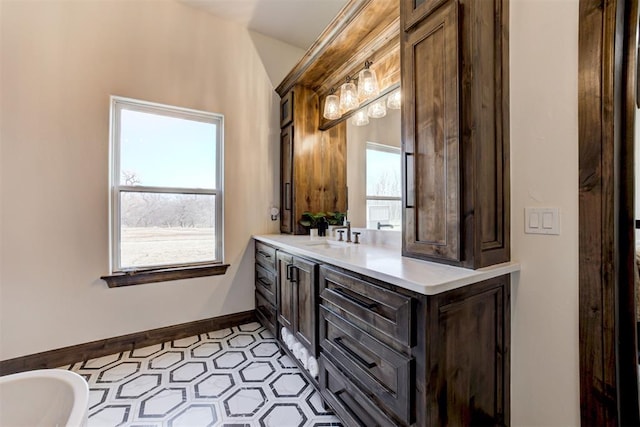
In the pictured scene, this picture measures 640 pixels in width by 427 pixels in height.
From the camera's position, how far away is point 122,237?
2.27 metres

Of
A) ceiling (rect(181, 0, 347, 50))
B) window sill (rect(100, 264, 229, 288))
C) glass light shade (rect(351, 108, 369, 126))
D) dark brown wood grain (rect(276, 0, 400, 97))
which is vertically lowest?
window sill (rect(100, 264, 229, 288))

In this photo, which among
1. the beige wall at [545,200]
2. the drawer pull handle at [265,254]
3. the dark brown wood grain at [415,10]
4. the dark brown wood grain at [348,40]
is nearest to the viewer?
the beige wall at [545,200]

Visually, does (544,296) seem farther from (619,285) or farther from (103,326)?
(103,326)

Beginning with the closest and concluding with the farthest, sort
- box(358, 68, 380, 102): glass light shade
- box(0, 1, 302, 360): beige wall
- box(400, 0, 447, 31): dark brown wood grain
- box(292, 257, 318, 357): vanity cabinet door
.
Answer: box(400, 0, 447, 31): dark brown wood grain
box(292, 257, 318, 357): vanity cabinet door
box(0, 1, 302, 360): beige wall
box(358, 68, 380, 102): glass light shade

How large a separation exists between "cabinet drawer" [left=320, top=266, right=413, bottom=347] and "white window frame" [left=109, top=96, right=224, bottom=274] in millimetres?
1591

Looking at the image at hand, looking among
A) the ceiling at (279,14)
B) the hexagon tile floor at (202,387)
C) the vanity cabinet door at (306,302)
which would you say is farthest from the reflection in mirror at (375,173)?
the hexagon tile floor at (202,387)

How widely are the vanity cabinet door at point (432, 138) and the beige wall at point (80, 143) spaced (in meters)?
1.85

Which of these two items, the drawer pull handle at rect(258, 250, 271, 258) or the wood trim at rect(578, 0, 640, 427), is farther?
the drawer pull handle at rect(258, 250, 271, 258)

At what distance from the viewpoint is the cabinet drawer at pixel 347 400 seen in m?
1.18

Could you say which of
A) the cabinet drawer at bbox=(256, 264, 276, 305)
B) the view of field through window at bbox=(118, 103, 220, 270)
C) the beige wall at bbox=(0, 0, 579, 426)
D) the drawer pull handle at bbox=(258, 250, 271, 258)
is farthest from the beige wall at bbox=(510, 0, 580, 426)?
the view of field through window at bbox=(118, 103, 220, 270)

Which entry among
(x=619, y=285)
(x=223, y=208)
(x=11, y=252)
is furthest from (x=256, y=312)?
(x=619, y=285)

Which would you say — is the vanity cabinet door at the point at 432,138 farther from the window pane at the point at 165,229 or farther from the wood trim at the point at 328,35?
the window pane at the point at 165,229

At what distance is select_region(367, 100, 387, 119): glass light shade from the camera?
204 cm

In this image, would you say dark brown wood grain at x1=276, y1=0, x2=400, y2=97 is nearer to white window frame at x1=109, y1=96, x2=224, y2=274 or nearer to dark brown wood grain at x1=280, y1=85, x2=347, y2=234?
dark brown wood grain at x1=280, y1=85, x2=347, y2=234
